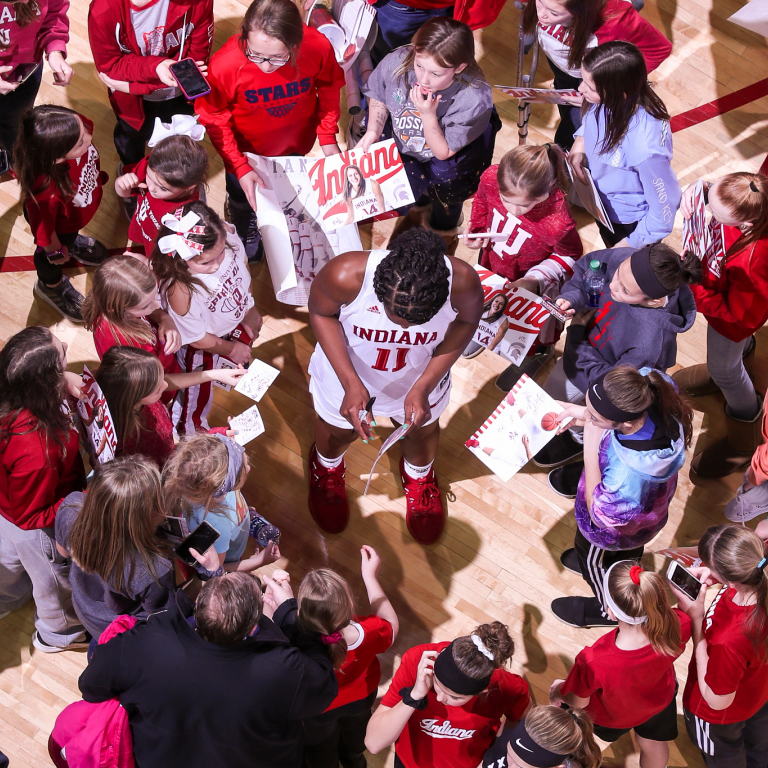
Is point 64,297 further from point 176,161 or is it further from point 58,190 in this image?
point 176,161

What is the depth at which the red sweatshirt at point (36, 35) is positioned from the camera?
4246 millimetres

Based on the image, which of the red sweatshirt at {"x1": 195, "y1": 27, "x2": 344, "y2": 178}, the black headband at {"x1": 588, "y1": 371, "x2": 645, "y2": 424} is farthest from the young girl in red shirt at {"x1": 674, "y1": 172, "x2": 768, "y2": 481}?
the red sweatshirt at {"x1": 195, "y1": 27, "x2": 344, "y2": 178}

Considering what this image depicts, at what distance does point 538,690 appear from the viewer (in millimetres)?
4199

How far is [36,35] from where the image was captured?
4.37 meters

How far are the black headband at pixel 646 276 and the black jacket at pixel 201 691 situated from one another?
2141mm

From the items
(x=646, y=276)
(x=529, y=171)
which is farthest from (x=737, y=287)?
(x=529, y=171)

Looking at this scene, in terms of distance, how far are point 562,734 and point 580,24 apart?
3564 millimetres

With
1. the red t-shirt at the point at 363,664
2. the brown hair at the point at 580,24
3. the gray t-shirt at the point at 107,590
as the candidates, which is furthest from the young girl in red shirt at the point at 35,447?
the brown hair at the point at 580,24

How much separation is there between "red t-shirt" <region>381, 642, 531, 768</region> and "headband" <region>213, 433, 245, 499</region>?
104cm

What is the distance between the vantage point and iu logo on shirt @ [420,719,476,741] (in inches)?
125

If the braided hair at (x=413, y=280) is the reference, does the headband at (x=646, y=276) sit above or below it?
below

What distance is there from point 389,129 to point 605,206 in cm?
137

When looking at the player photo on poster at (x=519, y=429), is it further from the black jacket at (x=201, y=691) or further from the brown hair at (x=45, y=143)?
the brown hair at (x=45, y=143)

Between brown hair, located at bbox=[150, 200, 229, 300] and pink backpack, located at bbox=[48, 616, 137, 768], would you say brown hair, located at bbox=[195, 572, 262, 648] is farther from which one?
brown hair, located at bbox=[150, 200, 229, 300]
